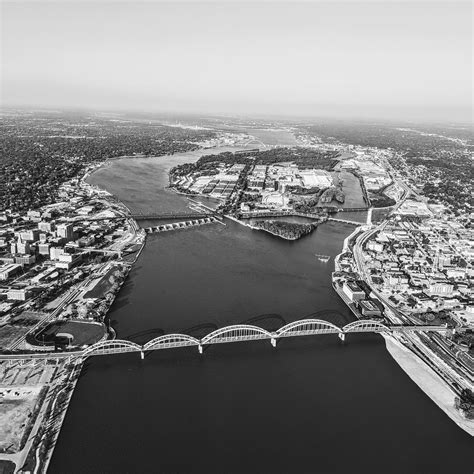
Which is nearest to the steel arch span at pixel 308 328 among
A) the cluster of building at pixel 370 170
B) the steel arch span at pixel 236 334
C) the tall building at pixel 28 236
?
the steel arch span at pixel 236 334

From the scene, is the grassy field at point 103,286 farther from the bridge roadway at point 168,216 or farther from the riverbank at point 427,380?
the riverbank at point 427,380

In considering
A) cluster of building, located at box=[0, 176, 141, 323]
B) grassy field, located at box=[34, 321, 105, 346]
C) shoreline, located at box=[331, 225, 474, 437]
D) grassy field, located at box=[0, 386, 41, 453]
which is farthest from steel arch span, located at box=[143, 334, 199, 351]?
shoreline, located at box=[331, 225, 474, 437]

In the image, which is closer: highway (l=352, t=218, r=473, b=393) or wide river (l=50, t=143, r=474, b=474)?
wide river (l=50, t=143, r=474, b=474)

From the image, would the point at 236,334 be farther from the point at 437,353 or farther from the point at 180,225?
the point at 180,225

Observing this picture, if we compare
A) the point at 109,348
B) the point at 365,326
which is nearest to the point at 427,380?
the point at 365,326

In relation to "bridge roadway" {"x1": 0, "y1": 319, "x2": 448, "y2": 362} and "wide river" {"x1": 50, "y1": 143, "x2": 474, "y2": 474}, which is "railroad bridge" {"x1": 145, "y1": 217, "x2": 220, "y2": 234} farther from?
"bridge roadway" {"x1": 0, "y1": 319, "x2": 448, "y2": 362}

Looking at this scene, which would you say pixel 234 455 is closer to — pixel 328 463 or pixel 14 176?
pixel 328 463

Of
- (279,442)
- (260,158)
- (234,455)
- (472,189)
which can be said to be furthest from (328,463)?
(260,158)
